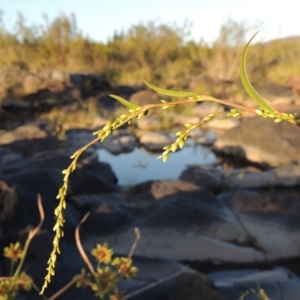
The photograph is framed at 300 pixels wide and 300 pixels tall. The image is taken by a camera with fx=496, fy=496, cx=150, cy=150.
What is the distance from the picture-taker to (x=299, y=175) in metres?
7.12

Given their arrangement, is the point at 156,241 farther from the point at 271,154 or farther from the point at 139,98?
the point at 139,98

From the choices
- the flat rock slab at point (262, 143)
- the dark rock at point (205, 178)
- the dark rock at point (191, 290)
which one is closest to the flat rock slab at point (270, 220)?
the dark rock at point (205, 178)

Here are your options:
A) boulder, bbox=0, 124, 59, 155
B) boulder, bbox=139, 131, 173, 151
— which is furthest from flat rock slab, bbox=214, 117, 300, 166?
boulder, bbox=0, 124, 59, 155

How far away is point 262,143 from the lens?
28.3 ft

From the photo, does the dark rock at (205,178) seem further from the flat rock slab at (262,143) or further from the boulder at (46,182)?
the flat rock slab at (262,143)

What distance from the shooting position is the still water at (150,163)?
24.2 feet

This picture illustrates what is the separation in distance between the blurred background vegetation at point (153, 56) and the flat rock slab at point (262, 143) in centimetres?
720

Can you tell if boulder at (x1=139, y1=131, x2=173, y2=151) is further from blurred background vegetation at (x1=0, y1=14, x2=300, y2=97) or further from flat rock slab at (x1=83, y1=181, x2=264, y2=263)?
blurred background vegetation at (x1=0, y1=14, x2=300, y2=97)

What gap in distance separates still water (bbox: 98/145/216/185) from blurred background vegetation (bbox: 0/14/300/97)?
7574 millimetres

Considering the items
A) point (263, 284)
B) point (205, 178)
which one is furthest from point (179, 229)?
point (205, 178)

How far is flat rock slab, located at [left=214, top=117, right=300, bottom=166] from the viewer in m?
8.30

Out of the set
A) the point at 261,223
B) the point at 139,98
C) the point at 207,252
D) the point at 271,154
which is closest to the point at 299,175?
the point at 271,154

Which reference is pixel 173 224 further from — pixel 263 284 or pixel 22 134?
pixel 22 134

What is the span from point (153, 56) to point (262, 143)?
597 inches
